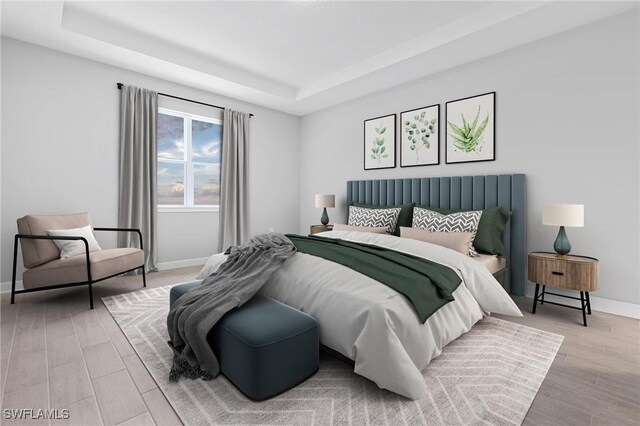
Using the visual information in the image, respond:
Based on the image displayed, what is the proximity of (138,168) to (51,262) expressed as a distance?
1639 mm

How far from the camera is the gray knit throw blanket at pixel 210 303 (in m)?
1.82

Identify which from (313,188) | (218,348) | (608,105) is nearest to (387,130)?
(313,188)

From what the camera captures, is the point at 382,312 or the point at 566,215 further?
the point at 566,215

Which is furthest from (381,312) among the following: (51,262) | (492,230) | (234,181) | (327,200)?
(234,181)

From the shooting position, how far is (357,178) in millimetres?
5090

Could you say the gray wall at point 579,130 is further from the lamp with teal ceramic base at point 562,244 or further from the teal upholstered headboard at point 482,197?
the lamp with teal ceramic base at point 562,244

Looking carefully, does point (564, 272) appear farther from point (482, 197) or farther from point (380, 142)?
point (380, 142)

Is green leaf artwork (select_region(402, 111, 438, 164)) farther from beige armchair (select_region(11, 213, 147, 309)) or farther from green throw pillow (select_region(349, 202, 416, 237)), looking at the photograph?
beige armchair (select_region(11, 213, 147, 309))

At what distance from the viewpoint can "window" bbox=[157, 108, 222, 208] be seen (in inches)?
182

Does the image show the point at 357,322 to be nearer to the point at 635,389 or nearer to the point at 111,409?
the point at 111,409

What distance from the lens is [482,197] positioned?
3564 millimetres

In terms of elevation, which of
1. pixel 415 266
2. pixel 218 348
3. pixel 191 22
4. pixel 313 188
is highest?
pixel 191 22

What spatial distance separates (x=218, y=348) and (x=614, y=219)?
3564 millimetres

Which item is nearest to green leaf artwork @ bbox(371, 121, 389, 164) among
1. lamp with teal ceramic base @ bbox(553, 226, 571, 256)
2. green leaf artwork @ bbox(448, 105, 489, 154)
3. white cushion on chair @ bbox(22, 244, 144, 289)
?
green leaf artwork @ bbox(448, 105, 489, 154)
